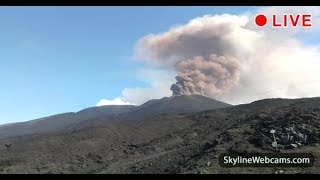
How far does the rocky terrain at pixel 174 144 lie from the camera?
51781mm

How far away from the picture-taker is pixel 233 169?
147 feet

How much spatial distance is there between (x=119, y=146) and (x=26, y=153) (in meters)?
18.4

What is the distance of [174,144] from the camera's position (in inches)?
3196

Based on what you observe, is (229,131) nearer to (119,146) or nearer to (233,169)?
(233,169)

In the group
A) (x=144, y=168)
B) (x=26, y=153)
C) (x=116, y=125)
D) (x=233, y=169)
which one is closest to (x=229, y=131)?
(x=144, y=168)

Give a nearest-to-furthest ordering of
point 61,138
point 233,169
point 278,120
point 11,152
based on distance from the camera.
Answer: point 233,169, point 278,120, point 11,152, point 61,138

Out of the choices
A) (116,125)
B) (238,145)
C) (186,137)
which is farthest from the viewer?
(116,125)

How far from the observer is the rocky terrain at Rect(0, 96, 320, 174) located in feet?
170

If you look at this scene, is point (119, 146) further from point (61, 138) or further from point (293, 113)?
point (293, 113)

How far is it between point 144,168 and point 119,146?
3296cm
